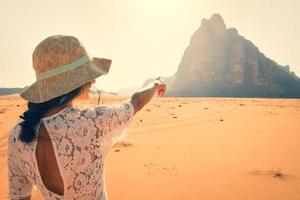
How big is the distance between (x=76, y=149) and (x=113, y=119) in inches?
10.0

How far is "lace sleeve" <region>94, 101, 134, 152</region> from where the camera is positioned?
1.81 metres

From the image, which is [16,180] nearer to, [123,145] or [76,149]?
[76,149]

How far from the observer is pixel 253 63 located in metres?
130

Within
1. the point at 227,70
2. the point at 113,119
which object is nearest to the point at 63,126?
the point at 113,119

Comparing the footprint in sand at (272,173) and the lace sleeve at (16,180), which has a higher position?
the lace sleeve at (16,180)

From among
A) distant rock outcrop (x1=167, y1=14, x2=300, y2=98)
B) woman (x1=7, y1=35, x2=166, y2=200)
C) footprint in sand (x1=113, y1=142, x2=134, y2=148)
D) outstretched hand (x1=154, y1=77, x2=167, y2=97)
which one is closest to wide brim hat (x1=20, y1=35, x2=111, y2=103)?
woman (x1=7, y1=35, x2=166, y2=200)

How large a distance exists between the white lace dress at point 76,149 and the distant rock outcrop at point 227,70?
118 m

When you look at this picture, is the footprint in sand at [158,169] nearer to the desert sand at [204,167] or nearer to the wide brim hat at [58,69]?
the desert sand at [204,167]

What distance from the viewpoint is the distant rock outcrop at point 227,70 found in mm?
123875

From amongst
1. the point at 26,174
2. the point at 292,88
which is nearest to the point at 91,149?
the point at 26,174

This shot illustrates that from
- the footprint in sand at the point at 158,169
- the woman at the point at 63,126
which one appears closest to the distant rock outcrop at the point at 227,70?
the footprint in sand at the point at 158,169

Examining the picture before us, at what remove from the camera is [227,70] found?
130 metres

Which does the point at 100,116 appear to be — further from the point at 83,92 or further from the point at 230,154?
the point at 230,154

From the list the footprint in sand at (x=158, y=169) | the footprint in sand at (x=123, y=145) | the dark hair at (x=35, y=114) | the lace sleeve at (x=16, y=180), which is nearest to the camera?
the dark hair at (x=35, y=114)
